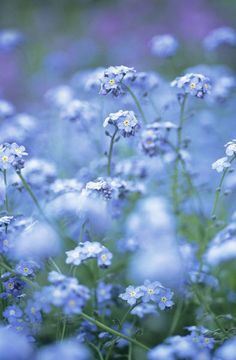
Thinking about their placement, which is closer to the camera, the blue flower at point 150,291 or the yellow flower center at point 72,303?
the yellow flower center at point 72,303

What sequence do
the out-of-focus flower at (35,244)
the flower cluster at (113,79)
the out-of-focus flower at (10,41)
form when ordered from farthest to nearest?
the out-of-focus flower at (10,41) → the flower cluster at (113,79) → the out-of-focus flower at (35,244)

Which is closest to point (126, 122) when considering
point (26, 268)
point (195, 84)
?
point (195, 84)

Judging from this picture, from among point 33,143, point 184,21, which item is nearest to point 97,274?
point 33,143

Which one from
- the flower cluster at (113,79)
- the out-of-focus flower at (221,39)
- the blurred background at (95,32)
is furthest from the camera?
the blurred background at (95,32)

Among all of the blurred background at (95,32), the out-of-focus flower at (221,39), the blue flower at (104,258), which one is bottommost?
the blue flower at (104,258)

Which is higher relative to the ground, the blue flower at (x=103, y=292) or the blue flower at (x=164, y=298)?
the blue flower at (x=103, y=292)

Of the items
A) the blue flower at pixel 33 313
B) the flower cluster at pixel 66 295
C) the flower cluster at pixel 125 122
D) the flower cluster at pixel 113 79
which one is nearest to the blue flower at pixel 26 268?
the blue flower at pixel 33 313

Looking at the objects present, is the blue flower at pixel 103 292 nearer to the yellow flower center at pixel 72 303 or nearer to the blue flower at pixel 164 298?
the blue flower at pixel 164 298

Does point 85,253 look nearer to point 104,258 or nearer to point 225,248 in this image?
point 104,258

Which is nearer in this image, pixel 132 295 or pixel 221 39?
pixel 132 295
